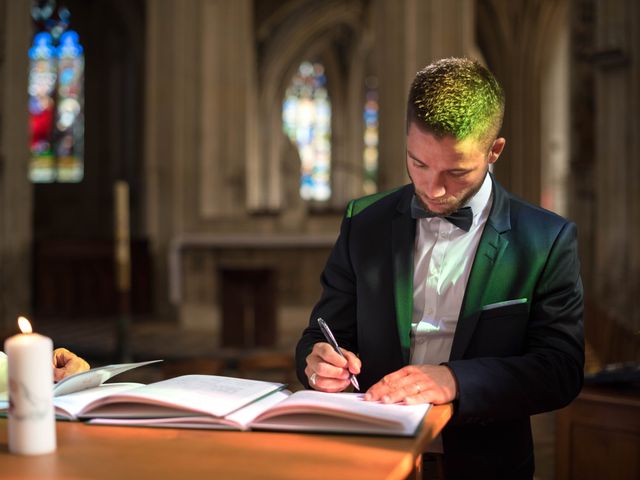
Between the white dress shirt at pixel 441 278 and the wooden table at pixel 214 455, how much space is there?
415 millimetres

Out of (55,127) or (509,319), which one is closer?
(509,319)

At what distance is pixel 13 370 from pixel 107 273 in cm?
1262

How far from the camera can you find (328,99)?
27.2 meters

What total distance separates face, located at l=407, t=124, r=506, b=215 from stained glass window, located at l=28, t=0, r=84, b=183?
59.8 ft

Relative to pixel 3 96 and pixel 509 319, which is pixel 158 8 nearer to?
pixel 3 96

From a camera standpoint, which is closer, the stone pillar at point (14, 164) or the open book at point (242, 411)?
the open book at point (242, 411)

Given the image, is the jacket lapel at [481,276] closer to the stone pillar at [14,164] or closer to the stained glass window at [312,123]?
the stone pillar at [14,164]

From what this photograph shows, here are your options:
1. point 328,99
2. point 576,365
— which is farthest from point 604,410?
point 328,99

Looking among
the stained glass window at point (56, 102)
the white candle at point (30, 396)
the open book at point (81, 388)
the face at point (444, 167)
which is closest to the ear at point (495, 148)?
the face at point (444, 167)

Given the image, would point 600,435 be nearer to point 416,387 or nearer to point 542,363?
point 542,363

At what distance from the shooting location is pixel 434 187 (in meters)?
1.85

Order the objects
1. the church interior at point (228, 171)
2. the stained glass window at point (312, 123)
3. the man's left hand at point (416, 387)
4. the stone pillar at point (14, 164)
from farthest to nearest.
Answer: the stained glass window at point (312, 123) < the stone pillar at point (14, 164) < the church interior at point (228, 171) < the man's left hand at point (416, 387)

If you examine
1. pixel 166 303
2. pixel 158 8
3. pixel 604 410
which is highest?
pixel 158 8

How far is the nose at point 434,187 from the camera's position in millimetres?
1847
